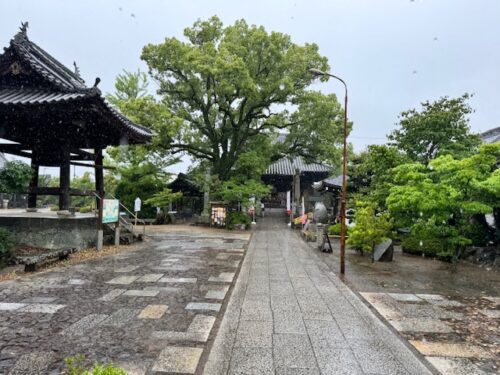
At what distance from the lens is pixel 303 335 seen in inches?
205

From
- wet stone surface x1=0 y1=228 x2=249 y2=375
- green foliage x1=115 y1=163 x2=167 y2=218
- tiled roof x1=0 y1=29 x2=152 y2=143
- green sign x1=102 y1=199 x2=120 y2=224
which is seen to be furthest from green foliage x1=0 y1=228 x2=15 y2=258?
green foliage x1=115 y1=163 x2=167 y2=218

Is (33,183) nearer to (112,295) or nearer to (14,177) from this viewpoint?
(14,177)

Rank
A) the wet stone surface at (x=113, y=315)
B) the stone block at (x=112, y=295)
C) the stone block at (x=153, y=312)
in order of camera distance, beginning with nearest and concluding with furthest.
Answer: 1. the wet stone surface at (x=113, y=315)
2. the stone block at (x=153, y=312)
3. the stone block at (x=112, y=295)

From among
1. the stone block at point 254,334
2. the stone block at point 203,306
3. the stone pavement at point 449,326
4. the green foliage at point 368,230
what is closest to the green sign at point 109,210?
the stone block at point 203,306

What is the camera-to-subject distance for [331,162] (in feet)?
86.3

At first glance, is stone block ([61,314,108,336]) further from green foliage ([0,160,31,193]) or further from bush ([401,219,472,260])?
bush ([401,219,472,260])

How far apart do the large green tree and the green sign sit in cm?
1005

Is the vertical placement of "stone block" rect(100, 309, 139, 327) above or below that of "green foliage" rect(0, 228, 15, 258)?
below

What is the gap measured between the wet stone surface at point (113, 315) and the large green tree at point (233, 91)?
15.4 metres

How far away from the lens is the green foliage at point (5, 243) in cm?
990

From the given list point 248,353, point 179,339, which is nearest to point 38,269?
point 179,339

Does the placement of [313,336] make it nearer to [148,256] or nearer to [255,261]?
[255,261]

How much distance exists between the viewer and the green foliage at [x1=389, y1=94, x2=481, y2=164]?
16397 mm

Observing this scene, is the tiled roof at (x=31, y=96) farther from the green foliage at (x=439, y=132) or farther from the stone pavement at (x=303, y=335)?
the green foliage at (x=439, y=132)
